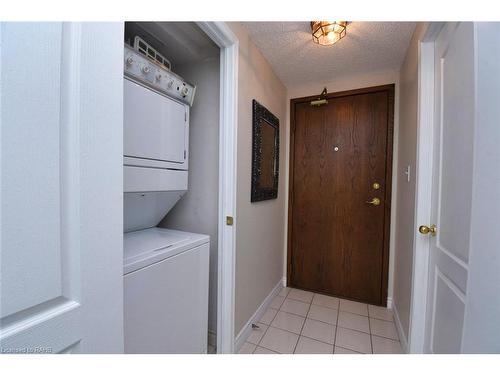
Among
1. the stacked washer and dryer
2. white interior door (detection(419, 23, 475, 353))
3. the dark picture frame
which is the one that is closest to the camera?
white interior door (detection(419, 23, 475, 353))

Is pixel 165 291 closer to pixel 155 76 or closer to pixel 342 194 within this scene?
pixel 155 76

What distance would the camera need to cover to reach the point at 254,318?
1.83m

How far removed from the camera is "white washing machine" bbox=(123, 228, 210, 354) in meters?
0.92

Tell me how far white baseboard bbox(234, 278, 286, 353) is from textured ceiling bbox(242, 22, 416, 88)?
90.2 inches

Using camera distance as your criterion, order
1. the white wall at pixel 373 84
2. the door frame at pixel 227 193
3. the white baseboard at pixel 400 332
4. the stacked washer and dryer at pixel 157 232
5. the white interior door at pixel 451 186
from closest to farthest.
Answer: the white interior door at pixel 451 186, the stacked washer and dryer at pixel 157 232, the door frame at pixel 227 193, the white baseboard at pixel 400 332, the white wall at pixel 373 84

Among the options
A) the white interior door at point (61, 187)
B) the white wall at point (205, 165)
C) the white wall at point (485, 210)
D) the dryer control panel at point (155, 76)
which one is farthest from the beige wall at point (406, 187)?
the white interior door at point (61, 187)

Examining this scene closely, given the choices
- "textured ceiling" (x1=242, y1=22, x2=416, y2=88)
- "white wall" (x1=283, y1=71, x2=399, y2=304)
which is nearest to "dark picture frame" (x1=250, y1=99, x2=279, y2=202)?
"textured ceiling" (x1=242, y1=22, x2=416, y2=88)

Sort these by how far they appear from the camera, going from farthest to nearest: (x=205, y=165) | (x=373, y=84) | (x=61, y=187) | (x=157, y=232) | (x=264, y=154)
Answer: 1. (x=373, y=84)
2. (x=264, y=154)
3. (x=205, y=165)
4. (x=157, y=232)
5. (x=61, y=187)

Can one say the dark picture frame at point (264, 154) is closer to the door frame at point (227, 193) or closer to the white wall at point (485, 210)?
the door frame at point (227, 193)

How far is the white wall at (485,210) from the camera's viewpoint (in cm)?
47

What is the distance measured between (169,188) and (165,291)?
22.8 inches

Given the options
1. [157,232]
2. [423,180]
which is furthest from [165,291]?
[423,180]

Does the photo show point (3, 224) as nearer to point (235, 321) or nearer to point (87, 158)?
point (87, 158)

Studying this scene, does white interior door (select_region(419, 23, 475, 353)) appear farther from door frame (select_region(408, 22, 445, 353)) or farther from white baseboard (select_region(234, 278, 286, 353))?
white baseboard (select_region(234, 278, 286, 353))
